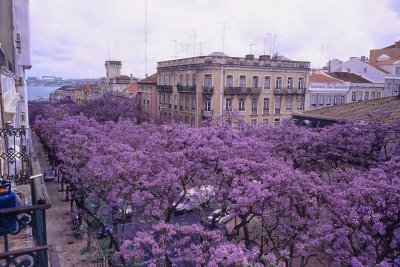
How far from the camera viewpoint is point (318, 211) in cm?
1162

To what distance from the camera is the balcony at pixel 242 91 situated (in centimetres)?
3844

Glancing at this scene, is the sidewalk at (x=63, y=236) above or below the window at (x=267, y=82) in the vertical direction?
below

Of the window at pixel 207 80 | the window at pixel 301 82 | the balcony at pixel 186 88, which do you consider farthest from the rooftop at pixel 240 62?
the balcony at pixel 186 88

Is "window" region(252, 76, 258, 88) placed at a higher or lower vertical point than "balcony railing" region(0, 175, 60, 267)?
higher

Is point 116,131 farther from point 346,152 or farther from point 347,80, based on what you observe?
point 347,80

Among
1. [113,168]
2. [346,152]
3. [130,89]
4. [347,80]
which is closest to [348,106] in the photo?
[346,152]

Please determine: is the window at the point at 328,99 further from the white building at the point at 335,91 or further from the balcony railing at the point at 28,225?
the balcony railing at the point at 28,225

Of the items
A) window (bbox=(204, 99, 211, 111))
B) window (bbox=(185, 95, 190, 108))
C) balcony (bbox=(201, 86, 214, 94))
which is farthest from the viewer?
window (bbox=(185, 95, 190, 108))

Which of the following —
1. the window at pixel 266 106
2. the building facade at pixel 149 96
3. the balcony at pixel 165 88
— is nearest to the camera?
the window at pixel 266 106

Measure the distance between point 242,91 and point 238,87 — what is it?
725 mm

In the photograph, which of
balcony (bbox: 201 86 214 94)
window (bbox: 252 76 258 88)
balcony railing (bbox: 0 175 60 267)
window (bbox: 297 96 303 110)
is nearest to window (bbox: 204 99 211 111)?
balcony (bbox: 201 86 214 94)

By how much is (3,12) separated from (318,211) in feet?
86.0

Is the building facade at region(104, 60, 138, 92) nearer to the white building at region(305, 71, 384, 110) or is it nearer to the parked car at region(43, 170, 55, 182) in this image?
the white building at region(305, 71, 384, 110)

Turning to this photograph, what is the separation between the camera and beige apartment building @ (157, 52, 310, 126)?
3831cm
